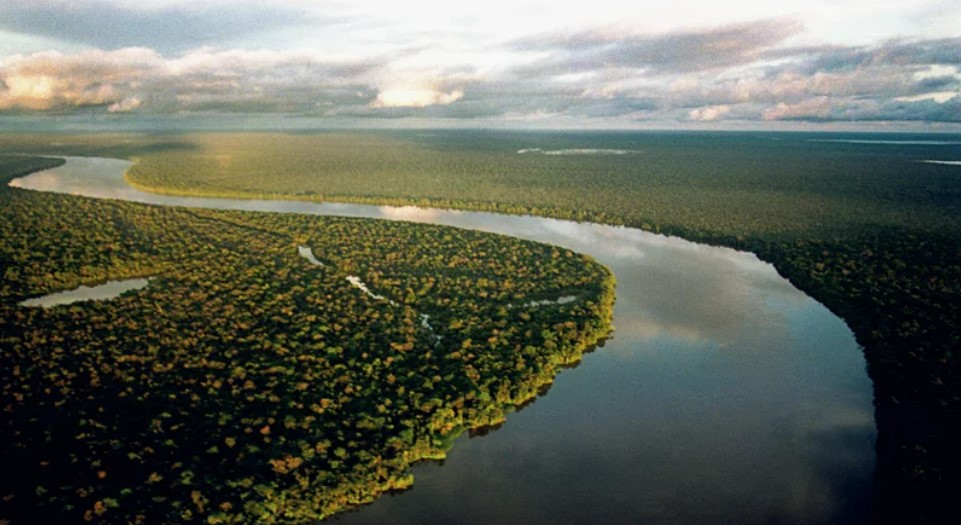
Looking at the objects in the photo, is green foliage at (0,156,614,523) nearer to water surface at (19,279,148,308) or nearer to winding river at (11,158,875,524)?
water surface at (19,279,148,308)

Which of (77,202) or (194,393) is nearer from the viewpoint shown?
(194,393)

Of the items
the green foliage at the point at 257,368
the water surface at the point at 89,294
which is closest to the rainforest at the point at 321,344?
the green foliage at the point at 257,368

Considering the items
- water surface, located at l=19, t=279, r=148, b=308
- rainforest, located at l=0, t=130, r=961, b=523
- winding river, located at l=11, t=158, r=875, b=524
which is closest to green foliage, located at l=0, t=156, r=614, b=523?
rainforest, located at l=0, t=130, r=961, b=523

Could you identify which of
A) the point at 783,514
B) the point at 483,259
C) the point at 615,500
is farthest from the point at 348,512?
the point at 483,259

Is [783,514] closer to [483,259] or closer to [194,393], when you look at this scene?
[194,393]

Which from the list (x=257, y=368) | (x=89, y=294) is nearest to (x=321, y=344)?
(x=257, y=368)

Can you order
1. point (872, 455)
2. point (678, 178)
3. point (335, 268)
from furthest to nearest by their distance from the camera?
point (678, 178) → point (335, 268) → point (872, 455)

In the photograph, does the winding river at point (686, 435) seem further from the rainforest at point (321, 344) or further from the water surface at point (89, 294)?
the water surface at point (89, 294)
